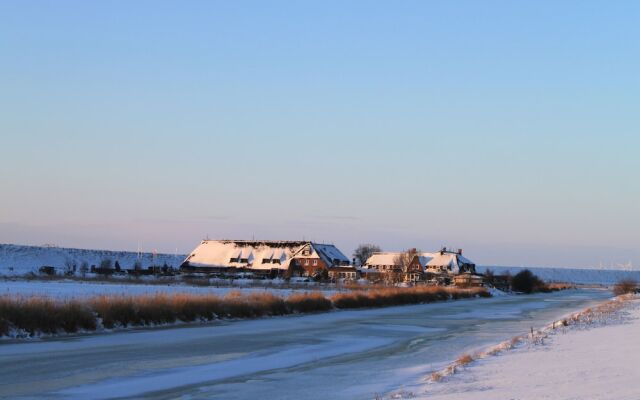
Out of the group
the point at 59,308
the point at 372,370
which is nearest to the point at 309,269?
the point at 59,308

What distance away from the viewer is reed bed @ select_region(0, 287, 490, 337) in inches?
1002

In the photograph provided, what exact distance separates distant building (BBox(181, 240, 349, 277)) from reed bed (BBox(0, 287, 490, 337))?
196 feet

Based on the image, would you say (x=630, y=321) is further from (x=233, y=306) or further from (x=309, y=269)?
(x=309, y=269)

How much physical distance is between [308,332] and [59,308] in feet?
30.6

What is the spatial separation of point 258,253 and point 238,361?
306 ft

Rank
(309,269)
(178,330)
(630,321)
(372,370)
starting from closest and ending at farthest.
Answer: (372,370) < (178,330) < (630,321) < (309,269)

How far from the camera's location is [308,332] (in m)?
30.8

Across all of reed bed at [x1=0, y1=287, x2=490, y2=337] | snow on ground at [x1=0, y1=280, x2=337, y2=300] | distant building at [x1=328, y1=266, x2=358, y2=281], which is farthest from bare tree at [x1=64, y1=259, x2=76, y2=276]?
reed bed at [x1=0, y1=287, x2=490, y2=337]

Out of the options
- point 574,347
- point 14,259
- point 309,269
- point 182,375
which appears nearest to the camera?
point 182,375

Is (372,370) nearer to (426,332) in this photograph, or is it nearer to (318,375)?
(318,375)

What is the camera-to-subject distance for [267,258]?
112250 millimetres

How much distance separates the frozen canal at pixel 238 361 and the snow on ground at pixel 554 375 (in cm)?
142

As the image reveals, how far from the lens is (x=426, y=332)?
32125 millimetres

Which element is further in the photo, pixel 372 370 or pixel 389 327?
pixel 389 327
